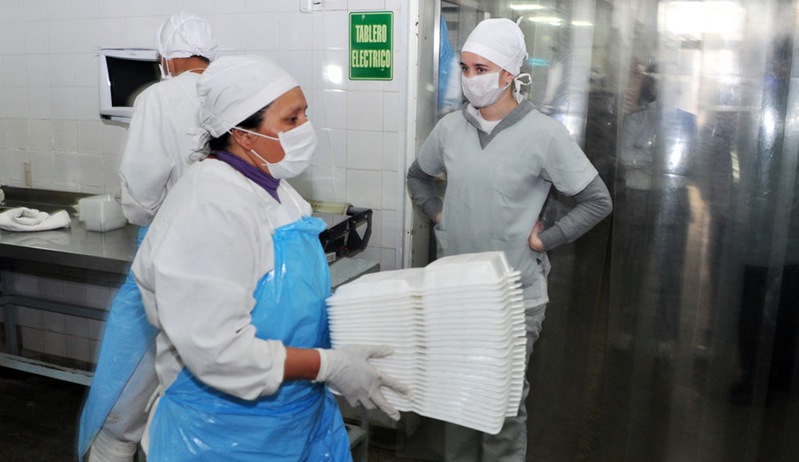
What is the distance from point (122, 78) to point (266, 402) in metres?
2.16

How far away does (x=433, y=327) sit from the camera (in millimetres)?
1336

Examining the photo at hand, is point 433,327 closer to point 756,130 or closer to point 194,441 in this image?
point 194,441

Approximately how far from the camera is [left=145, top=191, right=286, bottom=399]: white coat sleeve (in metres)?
1.21

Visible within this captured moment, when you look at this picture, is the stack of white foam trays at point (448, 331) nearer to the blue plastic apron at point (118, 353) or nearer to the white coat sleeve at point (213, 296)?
the white coat sleeve at point (213, 296)

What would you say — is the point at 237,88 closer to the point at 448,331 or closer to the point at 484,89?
the point at 448,331

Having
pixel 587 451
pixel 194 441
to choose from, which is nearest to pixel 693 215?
pixel 587 451

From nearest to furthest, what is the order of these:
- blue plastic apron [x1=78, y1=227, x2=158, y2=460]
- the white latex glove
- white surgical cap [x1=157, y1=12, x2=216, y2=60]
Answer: the white latex glove < blue plastic apron [x1=78, y1=227, x2=158, y2=460] < white surgical cap [x1=157, y1=12, x2=216, y2=60]

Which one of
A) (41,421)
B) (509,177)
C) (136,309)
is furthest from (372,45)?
(41,421)

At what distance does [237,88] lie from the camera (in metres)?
1.35

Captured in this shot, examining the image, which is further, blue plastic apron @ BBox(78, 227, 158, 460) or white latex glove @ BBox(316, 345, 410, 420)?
blue plastic apron @ BBox(78, 227, 158, 460)

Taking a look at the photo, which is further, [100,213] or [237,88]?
[100,213]

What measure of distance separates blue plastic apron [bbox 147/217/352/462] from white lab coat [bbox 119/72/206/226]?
3.25ft

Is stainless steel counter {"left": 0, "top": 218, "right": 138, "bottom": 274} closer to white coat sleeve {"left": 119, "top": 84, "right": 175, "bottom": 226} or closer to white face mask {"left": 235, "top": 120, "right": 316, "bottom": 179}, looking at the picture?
white coat sleeve {"left": 119, "top": 84, "right": 175, "bottom": 226}

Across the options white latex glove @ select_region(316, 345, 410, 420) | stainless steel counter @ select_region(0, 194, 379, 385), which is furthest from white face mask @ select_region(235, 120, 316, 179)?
stainless steel counter @ select_region(0, 194, 379, 385)
